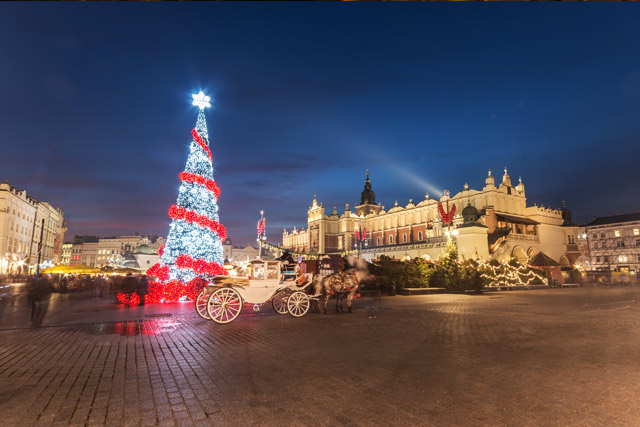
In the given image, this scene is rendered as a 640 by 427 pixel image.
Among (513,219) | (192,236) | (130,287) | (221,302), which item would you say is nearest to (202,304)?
(221,302)

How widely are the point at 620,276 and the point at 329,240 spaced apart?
2560 inches

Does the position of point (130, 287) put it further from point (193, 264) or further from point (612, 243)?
point (612, 243)

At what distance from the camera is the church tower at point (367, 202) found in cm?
10138

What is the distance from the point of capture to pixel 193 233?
20.4 m

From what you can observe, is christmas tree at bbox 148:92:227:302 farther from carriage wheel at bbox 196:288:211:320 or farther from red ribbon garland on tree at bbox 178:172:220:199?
carriage wheel at bbox 196:288:211:320

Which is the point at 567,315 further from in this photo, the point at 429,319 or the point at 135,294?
the point at 135,294

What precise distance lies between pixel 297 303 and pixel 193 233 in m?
10.4

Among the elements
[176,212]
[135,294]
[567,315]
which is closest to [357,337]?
[567,315]

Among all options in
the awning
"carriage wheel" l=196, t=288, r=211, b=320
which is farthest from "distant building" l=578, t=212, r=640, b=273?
"carriage wheel" l=196, t=288, r=211, b=320

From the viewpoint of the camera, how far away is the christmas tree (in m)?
19.4

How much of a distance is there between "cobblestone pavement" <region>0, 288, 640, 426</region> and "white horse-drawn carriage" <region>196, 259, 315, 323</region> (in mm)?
1373

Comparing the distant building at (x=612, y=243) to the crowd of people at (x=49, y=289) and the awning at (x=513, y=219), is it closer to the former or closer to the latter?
the awning at (x=513, y=219)

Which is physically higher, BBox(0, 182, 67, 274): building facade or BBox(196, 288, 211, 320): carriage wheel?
BBox(0, 182, 67, 274): building facade

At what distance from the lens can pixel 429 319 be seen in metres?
11.6
